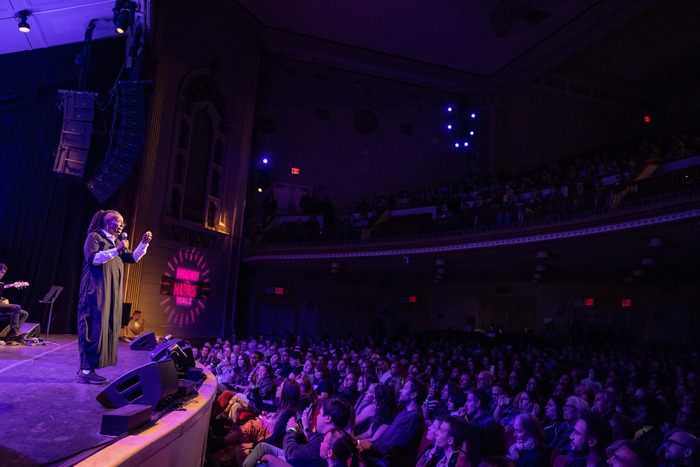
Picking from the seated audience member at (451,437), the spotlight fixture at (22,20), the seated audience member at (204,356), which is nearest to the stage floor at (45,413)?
the seated audience member at (451,437)

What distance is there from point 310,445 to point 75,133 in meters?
8.57

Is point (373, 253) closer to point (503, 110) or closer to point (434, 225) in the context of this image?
point (434, 225)

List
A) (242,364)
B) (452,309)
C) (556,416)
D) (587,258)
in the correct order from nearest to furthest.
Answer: (556,416)
(242,364)
(587,258)
(452,309)

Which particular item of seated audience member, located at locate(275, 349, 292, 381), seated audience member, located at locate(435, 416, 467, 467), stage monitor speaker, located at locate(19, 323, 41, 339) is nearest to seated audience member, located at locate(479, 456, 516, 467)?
seated audience member, located at locate(435, 416, 467, 467)

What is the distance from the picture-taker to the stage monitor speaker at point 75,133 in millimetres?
9703

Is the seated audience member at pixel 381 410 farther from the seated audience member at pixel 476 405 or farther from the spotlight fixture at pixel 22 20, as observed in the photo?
the spotlight fixture at pixel 22 20

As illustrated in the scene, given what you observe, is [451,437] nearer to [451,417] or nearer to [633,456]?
[451,417]

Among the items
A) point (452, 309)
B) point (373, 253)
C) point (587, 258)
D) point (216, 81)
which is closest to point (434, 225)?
point (373, 253)

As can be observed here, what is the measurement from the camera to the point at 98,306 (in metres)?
4.03

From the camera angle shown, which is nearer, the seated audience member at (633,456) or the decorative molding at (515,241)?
the seated audience member at (633,456)

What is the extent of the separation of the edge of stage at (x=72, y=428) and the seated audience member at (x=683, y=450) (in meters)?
2.86

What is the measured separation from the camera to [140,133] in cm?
1116

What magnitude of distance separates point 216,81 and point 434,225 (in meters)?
7.56

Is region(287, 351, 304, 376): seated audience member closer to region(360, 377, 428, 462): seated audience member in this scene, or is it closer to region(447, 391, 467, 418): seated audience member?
region(447, 391, 467, 418): seated audience member
